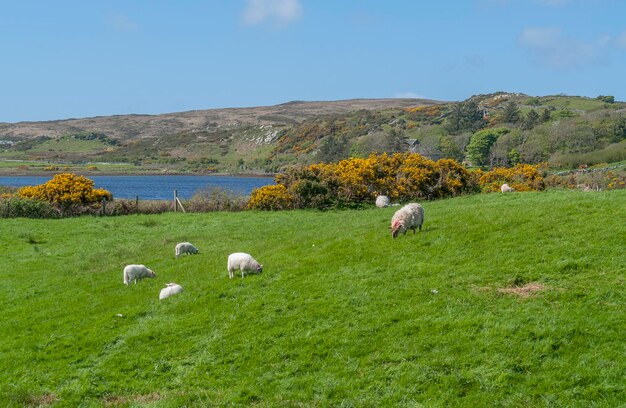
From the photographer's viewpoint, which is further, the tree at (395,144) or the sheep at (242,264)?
the tree at (395,144)

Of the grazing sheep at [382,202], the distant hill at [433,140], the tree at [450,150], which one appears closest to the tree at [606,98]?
the distant hill at [433,140]

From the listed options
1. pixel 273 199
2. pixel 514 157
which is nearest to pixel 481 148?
pixel 514 157

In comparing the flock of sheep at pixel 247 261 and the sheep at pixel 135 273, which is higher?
the flock of sheep at pixel 247 261

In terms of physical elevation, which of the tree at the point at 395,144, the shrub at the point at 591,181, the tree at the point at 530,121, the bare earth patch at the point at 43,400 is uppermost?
the tree at the point at 530,121

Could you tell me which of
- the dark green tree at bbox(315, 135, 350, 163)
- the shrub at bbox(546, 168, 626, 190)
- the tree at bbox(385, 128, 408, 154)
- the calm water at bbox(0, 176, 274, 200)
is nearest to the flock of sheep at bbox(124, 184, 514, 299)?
the shrub at bbox(546, 168, 626, 190)

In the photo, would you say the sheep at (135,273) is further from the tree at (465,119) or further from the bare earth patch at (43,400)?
the tree at (465,119)

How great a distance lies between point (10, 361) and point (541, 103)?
527 feet

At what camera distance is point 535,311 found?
38.6 ft

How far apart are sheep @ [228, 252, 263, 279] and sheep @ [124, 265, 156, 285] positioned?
405 centimetres

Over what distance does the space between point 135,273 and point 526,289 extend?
1296cm

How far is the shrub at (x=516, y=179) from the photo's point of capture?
147 feet

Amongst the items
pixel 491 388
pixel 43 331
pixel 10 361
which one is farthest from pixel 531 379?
pixel 43 331

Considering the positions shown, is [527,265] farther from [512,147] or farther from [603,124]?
[603,124]

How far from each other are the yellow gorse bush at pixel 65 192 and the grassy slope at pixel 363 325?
21.9m
